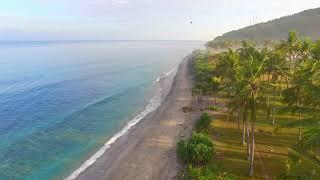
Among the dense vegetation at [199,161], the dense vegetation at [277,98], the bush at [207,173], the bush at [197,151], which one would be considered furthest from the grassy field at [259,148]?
the bush at [197,151]

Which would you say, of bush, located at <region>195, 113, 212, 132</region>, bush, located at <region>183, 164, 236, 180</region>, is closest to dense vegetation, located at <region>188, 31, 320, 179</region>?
bush, located at <region>183, 164, 236, 180</region>

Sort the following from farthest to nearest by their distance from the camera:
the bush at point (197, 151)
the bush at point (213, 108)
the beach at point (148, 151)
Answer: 1. the bush at point (213, 108)
2. the beach at point (148, 151)
3. the bush at point (197, 151)

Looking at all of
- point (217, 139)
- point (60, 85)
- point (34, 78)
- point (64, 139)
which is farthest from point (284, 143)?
point (34, 78)

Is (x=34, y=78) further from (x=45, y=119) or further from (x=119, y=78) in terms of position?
(x=45, y=119)

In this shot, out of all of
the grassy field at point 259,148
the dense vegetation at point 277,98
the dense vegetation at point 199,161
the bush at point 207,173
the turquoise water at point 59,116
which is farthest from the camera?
the turquoise water at point 59,116

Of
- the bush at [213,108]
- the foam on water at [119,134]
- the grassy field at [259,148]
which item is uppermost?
the bush at [213,108]

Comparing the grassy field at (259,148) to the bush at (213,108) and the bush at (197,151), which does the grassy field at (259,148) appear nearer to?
the bush at (197,151)
